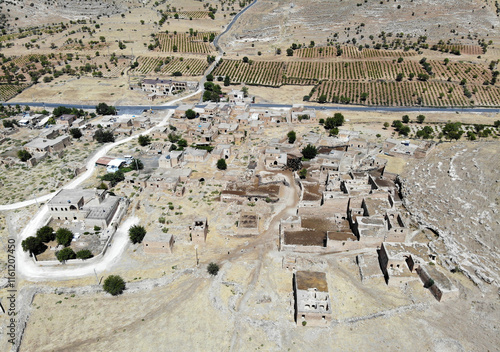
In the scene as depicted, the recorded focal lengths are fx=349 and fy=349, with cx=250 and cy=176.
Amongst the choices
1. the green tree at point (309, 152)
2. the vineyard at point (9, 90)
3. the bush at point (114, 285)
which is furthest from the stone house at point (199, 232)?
the vineyard at point (9, 90)

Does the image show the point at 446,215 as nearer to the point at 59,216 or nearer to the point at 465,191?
the point at 465,191

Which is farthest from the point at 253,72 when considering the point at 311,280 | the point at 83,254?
the point at 311,280

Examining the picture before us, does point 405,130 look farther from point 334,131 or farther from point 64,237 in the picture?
point 64,237

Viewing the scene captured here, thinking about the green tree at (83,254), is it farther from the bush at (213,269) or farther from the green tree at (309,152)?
the green tree at (309,152)

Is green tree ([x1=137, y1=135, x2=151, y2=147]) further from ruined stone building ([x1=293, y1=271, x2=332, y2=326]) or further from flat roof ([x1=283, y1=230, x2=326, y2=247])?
ruined stone building ([x1=293, y1=271, x2=332, y2=326])

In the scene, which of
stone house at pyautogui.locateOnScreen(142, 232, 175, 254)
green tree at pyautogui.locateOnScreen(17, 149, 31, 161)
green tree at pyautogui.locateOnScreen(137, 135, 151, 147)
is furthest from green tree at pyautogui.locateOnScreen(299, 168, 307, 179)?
green tree at pyautogui.locateOnScreen(17, 149, 31, 161)

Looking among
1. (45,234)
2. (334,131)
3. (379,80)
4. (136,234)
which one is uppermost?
(379,80)

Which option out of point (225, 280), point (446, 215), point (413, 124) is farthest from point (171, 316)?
point (413, 124)
